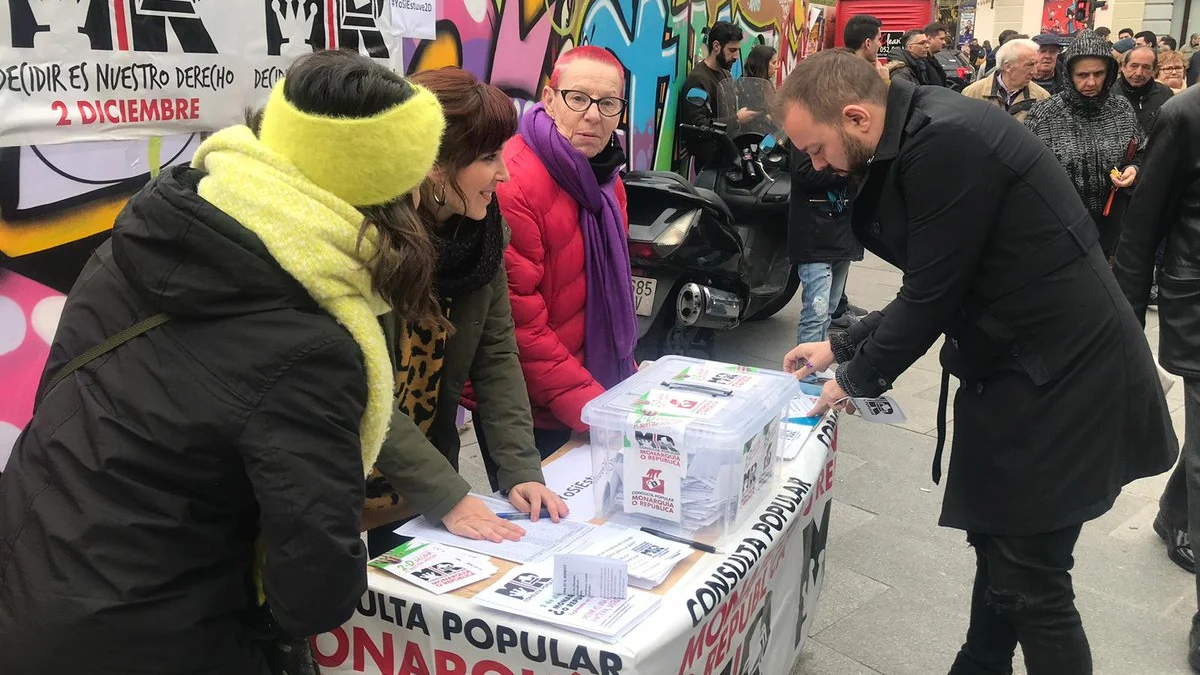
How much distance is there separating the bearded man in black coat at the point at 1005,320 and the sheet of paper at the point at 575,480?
69 centimetres

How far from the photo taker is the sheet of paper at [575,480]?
6.78 feet

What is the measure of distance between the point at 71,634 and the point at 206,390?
37 cm

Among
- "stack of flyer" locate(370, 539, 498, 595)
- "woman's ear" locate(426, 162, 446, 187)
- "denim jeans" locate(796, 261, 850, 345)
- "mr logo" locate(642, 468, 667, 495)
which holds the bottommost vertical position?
"denim jeans" locate(796, 261, 850, 345)

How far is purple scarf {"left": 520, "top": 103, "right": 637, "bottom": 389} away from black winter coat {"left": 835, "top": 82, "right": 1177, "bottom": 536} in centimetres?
71

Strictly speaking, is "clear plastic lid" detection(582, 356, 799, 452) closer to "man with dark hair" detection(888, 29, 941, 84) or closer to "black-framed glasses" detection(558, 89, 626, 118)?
"black-framed glasses" detection(558, 89, 626, 118)

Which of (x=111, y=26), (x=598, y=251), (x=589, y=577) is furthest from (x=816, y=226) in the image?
(x=589, y=577)

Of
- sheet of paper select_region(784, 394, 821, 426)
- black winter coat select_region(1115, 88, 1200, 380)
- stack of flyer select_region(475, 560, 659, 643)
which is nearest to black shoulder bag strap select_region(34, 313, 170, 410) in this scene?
stack of flyer select_region(475, 560, 659, 643)

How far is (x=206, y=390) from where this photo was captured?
3.84ft

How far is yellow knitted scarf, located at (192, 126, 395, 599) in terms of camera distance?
3.88 ft

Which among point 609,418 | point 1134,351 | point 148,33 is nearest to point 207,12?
point 148,33

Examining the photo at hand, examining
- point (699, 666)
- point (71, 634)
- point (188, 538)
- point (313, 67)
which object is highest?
point (313, 67)

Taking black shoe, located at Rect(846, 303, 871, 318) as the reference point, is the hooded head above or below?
above

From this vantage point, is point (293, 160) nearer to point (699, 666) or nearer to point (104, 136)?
point (699, 666)

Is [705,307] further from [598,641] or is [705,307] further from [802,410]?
[598,641]
